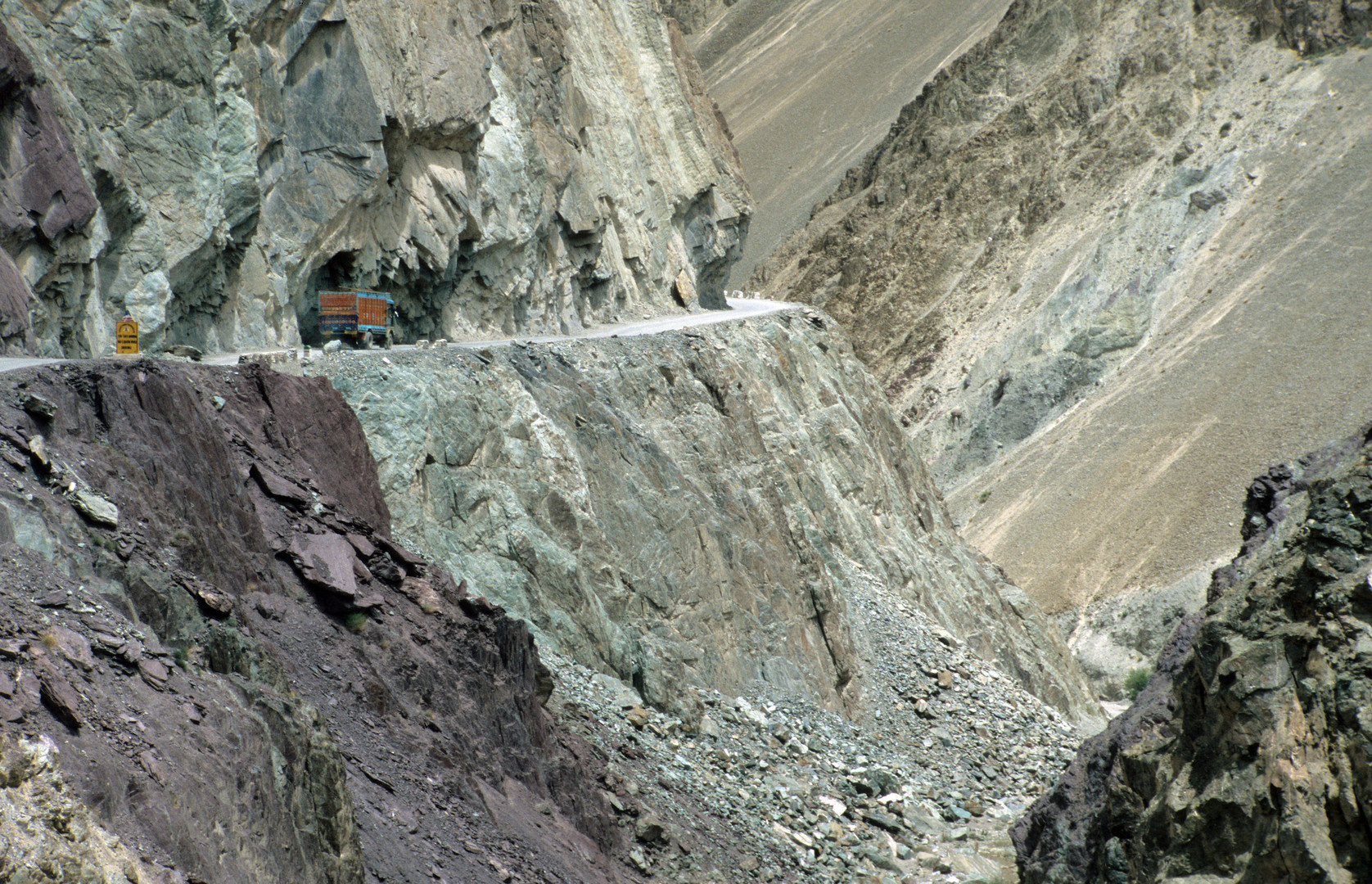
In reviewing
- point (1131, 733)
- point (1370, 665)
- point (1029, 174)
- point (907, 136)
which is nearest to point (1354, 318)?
point (1029, 174)

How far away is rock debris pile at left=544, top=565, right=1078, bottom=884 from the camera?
55.6 ft

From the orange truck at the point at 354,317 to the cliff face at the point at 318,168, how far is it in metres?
0.64

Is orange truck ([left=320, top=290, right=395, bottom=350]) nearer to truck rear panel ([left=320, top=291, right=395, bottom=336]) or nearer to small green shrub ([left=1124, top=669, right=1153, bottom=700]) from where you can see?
truck rear panel ([left=320, top=291, right=395, bottom=336])

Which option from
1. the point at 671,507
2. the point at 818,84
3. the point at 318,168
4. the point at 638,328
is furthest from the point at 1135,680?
the point at 818,84

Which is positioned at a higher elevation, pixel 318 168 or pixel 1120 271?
pixel 318 168

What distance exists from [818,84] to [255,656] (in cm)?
10014

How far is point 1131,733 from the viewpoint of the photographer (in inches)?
607

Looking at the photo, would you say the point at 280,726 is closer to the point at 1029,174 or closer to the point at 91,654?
the point at 91,654

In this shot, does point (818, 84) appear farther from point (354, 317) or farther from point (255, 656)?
point (255, 656)

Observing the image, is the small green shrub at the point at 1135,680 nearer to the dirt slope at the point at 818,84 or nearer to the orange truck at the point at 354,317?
the orange truck at the point at 354,317

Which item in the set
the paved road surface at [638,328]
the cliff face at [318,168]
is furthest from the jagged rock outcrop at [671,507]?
the cliff face at [318,168]

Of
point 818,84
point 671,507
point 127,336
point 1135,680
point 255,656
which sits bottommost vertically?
point 1135,680

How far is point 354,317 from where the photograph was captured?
2391 cm

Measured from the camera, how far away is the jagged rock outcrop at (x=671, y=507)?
64.0 feet
